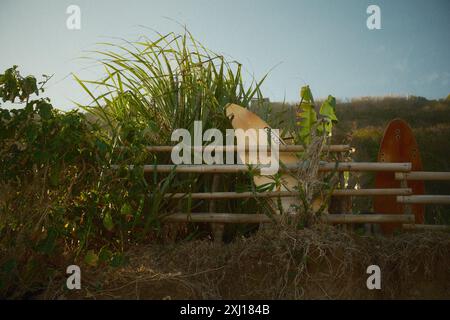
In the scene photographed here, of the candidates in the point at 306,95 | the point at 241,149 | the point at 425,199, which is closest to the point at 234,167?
the point at 241,149

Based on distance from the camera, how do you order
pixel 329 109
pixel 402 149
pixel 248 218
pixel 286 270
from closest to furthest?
1. pixel 286 270
2. pixel 248 218
3. pixel 329 109
4. pixel 402 149

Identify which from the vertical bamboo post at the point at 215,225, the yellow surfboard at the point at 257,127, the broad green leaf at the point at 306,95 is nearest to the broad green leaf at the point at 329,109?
the broad green leaf at the point at 306,95

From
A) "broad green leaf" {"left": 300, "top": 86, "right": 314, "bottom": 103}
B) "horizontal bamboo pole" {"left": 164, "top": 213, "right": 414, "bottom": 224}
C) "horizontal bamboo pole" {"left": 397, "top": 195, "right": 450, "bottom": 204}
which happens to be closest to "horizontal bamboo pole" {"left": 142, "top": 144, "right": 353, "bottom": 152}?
"horizontal bamboo pole" {"left": 164, "top": 213, "right": 414, "bottom": 224}

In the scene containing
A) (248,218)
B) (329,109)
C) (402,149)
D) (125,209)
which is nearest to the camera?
(125,209)

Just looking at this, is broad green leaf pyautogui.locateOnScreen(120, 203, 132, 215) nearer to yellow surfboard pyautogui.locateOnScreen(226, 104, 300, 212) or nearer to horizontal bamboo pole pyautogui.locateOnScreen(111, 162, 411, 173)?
horizontal bamboo pole pyautogui.locateOnScreen(111, 162, 411, 173)

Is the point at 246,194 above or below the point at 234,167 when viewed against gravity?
below

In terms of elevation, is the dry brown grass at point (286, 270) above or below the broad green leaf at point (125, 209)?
below

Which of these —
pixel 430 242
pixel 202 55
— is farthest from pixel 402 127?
pixel 202 55

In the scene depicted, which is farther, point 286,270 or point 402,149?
point 402,149

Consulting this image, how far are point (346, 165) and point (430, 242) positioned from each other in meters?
0.84

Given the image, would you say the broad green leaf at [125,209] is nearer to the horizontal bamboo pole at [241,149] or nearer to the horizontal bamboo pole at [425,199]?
the horizontal bamboo pole at [241,149]

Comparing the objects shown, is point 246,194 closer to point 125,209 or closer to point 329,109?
point 125,209

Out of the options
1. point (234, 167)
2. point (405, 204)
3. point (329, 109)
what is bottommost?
point (405, 204)

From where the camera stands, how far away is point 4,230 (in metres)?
3.61
